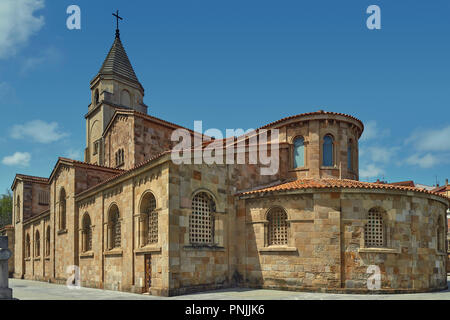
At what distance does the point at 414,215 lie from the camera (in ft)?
57.9

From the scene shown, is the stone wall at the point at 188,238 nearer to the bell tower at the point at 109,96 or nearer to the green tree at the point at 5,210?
the bell tower at the point at 109,96

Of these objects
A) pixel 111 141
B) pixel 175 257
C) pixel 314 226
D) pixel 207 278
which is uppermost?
pixel 111 141

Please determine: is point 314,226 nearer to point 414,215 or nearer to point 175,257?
point 414,215

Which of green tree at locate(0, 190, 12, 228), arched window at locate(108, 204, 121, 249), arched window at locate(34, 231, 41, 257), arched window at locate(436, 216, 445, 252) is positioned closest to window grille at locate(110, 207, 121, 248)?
arched window at locate(108, 204, 121, 249)

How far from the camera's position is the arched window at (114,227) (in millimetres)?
20719

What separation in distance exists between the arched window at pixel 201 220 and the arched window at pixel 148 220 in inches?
67.9

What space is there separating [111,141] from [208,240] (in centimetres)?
1564

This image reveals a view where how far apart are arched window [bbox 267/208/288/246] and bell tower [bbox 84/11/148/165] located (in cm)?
2023

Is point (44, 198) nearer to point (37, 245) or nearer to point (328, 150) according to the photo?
point (37, 245)

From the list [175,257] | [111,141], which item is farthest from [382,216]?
[111,141]

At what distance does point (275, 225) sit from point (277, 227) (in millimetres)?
139

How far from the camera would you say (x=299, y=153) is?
22234 millimetres

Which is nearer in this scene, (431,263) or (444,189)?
(431,263)
